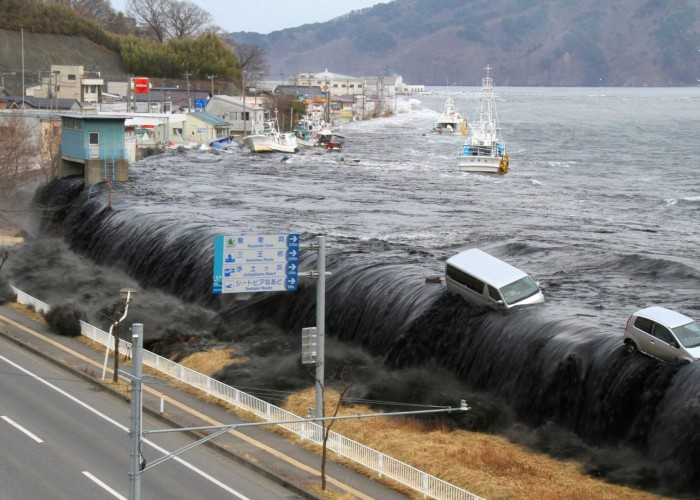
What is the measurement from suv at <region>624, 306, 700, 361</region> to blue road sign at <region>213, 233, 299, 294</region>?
9.01 metres

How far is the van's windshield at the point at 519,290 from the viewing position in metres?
33.4

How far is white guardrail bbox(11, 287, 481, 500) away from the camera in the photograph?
2278cm

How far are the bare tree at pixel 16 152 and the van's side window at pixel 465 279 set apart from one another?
38.3 meters

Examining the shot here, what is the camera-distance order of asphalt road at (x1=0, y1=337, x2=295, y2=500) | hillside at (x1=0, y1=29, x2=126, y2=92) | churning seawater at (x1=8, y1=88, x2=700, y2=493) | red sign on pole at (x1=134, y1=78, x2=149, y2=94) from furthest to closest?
hillside at (x1=0, y1=29, x2=126, y2=92) → red sign on pole at (x1=134, y1=78, x2=149, y2=94) → churning seawater at (x1=8, y1=88, x2=700, y2=493) → asphalt road at (x1=0, y1=337, x2=295, y2=500)

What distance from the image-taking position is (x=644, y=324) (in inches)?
1086

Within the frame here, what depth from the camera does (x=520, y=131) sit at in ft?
511

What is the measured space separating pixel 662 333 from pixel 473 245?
23.2 meters

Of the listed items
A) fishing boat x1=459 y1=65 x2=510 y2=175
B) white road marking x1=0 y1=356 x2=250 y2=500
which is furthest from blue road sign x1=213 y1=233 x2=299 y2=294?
fishing boat x1=459 y1=65 x2=510 y2=175

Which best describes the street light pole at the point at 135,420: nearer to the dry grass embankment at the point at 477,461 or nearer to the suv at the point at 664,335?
the dry grass embankment at the point at 477,461

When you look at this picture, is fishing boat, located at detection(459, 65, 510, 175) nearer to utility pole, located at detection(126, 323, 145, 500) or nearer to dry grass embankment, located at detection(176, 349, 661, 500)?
dry grass embankment, located at detection(176, 349, 661, 500)

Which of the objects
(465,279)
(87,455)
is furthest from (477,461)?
(465,279)

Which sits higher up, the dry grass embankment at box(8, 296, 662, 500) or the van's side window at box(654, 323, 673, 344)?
the van's side window at box(654, 323, 673, 344)

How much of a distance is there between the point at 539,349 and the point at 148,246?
24.6 metres

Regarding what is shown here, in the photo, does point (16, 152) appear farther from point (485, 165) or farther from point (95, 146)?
point (485, 165)
